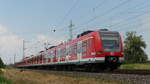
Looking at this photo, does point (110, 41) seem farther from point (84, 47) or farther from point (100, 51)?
point (84, 47)

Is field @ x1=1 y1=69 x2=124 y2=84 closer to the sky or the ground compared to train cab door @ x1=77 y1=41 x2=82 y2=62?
closer to the ground

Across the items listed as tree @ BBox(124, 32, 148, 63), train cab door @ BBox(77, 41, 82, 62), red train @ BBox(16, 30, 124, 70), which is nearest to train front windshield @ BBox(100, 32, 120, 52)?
red train @ BBox(16, 30, 124, 70)

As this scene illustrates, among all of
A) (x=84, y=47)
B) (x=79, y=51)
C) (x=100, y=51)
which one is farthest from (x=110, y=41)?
(x=79, y=51)

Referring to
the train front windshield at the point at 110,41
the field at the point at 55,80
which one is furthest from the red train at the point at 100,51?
the field at the point at 55,80

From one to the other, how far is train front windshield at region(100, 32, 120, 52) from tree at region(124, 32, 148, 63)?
193 feet

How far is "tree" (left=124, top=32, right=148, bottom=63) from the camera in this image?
78.5 metres

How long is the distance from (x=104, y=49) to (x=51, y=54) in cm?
1578

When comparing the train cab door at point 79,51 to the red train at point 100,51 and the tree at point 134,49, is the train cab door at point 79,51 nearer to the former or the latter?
the red train at point 100,51

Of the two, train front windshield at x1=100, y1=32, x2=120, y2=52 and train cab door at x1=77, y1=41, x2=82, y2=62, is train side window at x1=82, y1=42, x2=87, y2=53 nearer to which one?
train cab door at x1=77, y1=41, x2=82, y2=62

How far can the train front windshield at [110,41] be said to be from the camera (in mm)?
18812

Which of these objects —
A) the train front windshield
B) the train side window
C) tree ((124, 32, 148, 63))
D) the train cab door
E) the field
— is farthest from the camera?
tree ((124, 32, 148, 63))

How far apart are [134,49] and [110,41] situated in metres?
63.3

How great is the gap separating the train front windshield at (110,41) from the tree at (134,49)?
193 feet

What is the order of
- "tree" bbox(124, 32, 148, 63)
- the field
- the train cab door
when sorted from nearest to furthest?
1. the field
2. the train cab door
3. "tree" bbox(124, 32, 148, 63)
